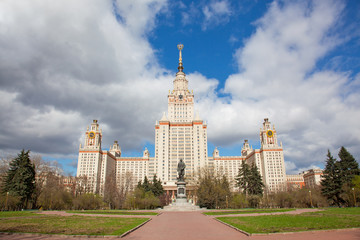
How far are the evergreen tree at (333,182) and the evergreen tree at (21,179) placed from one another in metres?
57.8

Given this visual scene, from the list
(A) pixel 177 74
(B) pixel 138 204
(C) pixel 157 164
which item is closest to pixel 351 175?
(B) pixel 138 204

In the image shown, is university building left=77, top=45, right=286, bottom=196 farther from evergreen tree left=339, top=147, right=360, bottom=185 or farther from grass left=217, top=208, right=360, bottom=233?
grass left=217, top=208, right=360, bottom=233

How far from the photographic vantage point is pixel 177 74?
153375 mm

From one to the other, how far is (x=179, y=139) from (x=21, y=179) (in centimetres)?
9634

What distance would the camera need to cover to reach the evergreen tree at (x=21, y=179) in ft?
136

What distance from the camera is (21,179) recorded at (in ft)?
139

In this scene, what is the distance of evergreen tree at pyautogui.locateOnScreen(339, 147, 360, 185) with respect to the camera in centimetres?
4673

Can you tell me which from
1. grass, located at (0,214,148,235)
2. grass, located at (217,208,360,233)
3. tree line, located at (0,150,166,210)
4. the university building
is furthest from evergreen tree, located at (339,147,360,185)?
the university building

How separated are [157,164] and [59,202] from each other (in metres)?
80.4

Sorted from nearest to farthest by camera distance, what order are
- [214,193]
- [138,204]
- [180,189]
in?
[180,189] < [214,193] < [138,204]

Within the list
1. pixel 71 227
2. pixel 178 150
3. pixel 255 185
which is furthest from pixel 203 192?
pixel 178 150

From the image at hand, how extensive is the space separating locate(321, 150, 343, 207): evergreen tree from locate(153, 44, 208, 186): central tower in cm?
7859

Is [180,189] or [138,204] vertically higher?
[180,189]

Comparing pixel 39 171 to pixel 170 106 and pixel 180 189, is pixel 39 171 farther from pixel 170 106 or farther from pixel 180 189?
pixel 170 106
